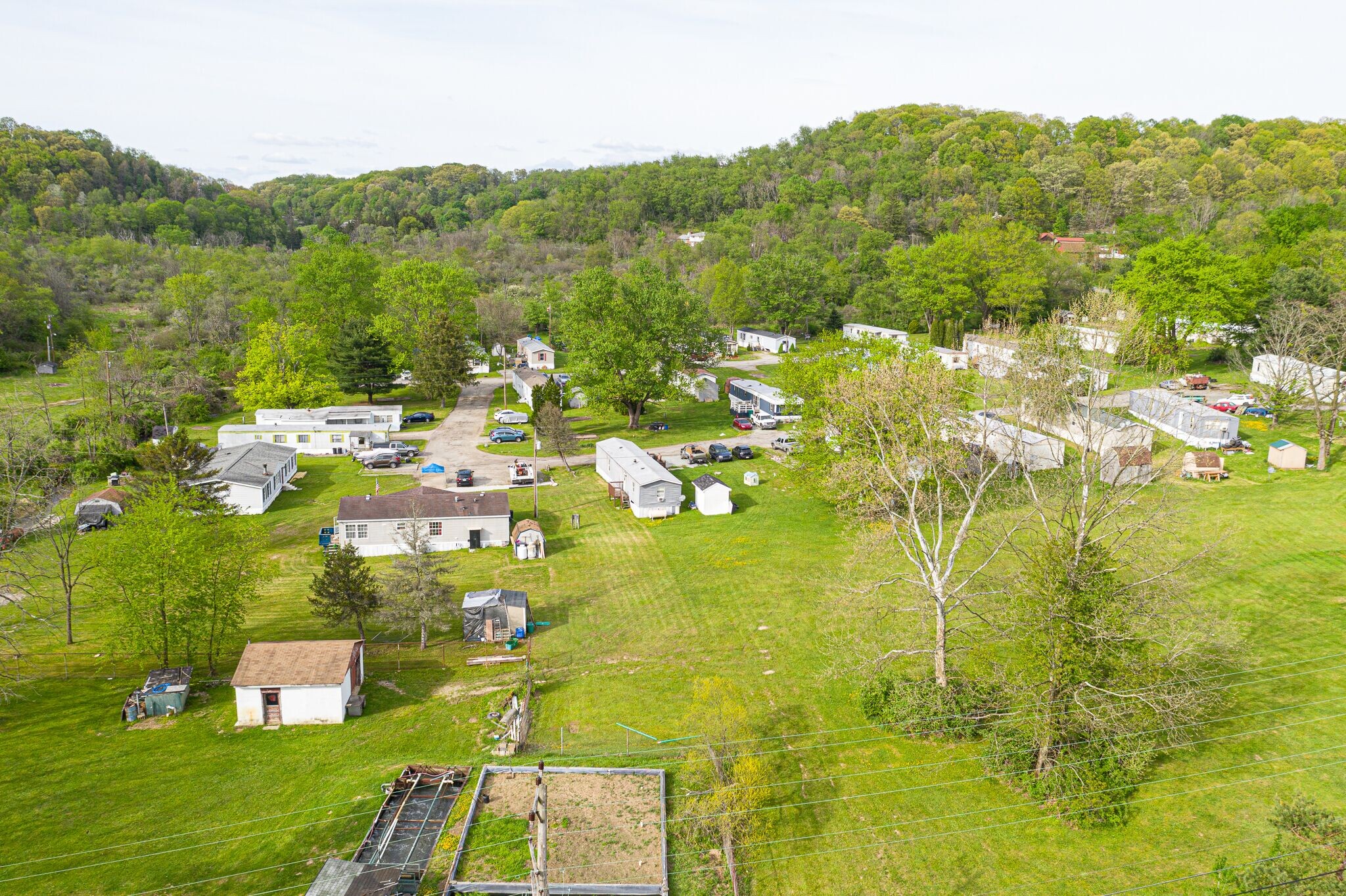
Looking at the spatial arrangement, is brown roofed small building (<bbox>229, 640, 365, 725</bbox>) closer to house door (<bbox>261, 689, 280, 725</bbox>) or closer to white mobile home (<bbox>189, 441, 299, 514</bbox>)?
house door (<bbox>261, 689, 280, 725</bbox>)

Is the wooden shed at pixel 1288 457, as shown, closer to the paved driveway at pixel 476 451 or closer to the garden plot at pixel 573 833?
the paved driveway at pixel 476 451

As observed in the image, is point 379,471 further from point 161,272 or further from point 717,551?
point 161,272

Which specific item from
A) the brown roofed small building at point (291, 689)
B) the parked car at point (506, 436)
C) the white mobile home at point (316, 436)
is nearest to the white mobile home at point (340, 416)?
the white mobile home at point (316, 436)

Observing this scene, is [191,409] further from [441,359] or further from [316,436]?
[441,359]

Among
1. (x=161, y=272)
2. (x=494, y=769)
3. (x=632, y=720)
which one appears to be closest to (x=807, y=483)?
(x=632, y=720)

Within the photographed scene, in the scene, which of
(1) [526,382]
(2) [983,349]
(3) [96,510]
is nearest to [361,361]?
(1) [526,382]

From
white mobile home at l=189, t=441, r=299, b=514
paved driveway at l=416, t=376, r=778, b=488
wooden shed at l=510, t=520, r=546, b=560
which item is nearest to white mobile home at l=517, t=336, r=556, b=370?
paved driveway at l=416, t=376, r=778, b=488
